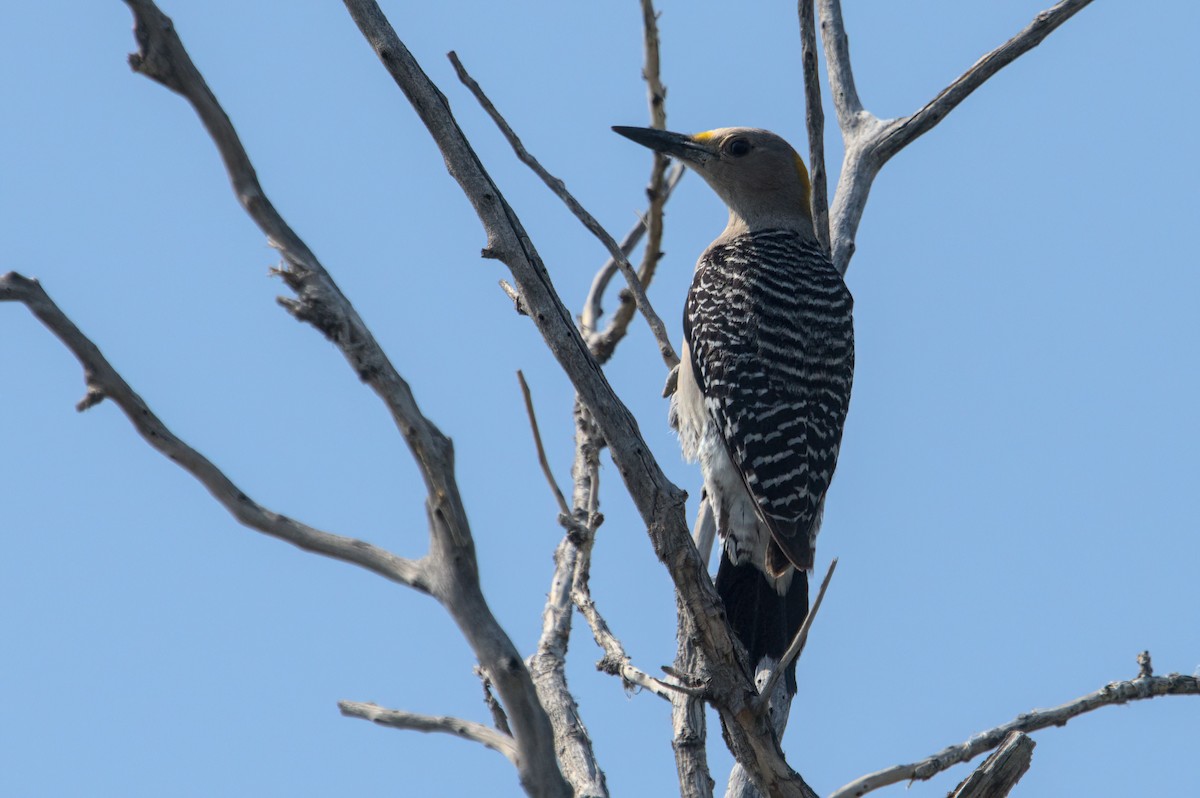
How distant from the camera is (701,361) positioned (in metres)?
7.15

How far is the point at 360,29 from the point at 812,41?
2851 mm

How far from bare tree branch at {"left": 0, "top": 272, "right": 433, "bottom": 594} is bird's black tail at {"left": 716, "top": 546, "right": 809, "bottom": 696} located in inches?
118

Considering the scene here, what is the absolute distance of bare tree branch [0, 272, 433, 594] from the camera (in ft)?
11.0

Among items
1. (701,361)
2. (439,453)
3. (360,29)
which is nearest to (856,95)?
(701,361)

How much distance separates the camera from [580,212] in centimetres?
587

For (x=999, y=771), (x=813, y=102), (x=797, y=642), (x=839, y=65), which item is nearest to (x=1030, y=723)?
(x=999, y=771)

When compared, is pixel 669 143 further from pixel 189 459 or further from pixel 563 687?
pixel 189 459

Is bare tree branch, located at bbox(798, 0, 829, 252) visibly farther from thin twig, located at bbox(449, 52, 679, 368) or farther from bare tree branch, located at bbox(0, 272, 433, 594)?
bare tree branch, located at bbox(0, 272, 433, 594)

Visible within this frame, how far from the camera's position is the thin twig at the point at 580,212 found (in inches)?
193

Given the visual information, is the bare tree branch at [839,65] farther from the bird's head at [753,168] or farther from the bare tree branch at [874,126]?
the bird's head at [753,168]

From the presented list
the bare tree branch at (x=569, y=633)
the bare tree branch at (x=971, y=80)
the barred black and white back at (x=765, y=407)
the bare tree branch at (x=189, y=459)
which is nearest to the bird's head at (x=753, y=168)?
the barred black and white back at (x=765, y=407)

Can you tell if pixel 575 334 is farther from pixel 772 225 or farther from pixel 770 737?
pixel 772 225

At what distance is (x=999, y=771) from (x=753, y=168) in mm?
4860

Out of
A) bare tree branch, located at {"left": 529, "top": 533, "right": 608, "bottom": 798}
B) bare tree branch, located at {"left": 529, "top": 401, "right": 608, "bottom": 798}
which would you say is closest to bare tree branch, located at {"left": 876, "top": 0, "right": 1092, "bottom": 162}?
bare tree branch, located at {"left": 529, "top": 401, "right": 608, "bottom": 798}
